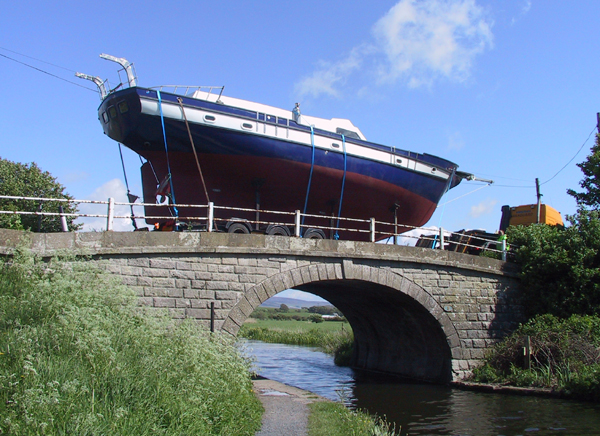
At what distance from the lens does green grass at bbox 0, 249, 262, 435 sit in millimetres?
5055

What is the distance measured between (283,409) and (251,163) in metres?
7.90

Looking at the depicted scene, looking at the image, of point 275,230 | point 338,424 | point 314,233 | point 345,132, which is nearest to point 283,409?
point 338,424

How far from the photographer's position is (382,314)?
58.7 feet

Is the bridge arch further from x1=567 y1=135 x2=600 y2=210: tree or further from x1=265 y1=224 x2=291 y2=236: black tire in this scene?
x1=567 y1=135 x2=600 y2=210: tree

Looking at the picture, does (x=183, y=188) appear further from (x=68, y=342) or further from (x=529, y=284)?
(x=529, y=284)

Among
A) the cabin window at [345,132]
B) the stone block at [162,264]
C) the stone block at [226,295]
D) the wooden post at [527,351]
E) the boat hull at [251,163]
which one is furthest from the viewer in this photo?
the cabin window at [345,132]

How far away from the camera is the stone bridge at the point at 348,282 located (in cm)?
1098

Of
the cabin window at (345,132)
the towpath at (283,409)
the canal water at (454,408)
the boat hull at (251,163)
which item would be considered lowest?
the canal water at (454,408)

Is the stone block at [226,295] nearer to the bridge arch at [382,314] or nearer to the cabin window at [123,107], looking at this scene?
the bridge arch at [382,314]

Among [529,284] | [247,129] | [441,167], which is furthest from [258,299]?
[441,167]

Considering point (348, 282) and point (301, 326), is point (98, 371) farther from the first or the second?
point (301, 326)

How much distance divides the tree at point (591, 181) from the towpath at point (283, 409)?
1313cm

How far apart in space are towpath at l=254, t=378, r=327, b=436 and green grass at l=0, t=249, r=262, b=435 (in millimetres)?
374

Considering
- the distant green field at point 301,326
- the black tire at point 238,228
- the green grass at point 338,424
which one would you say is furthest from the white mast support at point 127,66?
the distant green field at point 301,326
